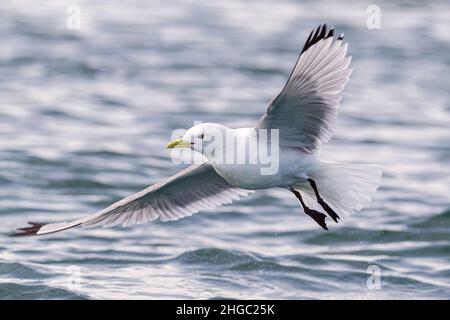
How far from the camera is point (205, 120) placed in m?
15.7

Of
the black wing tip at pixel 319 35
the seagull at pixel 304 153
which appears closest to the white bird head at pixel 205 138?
the seagull at pixel 304 153

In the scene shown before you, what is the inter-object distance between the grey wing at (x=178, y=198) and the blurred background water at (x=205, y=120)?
1.12 meters

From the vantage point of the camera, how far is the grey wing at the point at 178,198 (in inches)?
316

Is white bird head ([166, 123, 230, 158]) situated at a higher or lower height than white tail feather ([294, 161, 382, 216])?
higher

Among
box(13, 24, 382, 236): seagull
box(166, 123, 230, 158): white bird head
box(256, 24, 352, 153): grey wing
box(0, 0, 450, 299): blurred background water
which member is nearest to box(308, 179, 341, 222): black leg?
box(13, 24, 382, 236): seagull

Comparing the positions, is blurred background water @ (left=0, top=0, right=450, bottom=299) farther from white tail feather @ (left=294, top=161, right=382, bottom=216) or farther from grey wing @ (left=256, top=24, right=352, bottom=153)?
grey wing @ (left=256, top=24, right=352, bottom=153)

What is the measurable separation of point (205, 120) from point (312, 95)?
8.76 m

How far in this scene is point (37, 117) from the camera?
15.8 m

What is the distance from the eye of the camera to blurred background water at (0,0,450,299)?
10.1 meters

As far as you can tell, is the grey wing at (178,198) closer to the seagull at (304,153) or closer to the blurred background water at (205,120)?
the seagull at (304,153)

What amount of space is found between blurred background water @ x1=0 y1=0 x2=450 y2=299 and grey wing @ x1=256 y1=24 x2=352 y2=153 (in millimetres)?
2500
